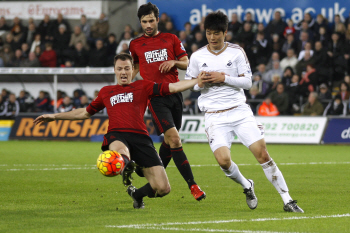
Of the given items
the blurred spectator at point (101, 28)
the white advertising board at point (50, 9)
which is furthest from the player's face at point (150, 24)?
the white advertising board at point (50, 9)

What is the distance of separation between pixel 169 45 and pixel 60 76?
16567 mm

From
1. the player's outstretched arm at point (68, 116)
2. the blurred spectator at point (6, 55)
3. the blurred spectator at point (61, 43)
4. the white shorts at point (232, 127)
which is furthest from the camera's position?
the blurred spectator at point (6, 55)

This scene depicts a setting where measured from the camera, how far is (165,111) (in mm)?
7887

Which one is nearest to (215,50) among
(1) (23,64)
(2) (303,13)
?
(2) (303,13)

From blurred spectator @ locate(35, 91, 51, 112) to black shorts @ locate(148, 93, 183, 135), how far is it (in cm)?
1585

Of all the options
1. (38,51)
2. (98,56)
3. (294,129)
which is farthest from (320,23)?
(38,51)

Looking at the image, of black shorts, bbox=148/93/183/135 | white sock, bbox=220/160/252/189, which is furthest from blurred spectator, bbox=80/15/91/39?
white sock, bbox=220/160/252/189

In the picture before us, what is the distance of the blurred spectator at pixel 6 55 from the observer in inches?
983

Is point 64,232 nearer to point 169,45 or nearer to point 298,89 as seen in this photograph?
point 169,45

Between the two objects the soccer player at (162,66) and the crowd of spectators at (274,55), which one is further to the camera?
the crowd of spectators at (274,55)

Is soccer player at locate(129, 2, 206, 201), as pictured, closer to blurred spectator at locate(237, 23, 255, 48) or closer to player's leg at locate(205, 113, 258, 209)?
player's leg at locate(205, 113, 258, 209)

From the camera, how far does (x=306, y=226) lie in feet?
18.1

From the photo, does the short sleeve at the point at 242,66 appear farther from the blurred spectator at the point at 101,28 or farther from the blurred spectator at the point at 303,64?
the blurred spectator at the point at 101,28

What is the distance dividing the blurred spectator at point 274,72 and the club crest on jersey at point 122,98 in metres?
14.3
